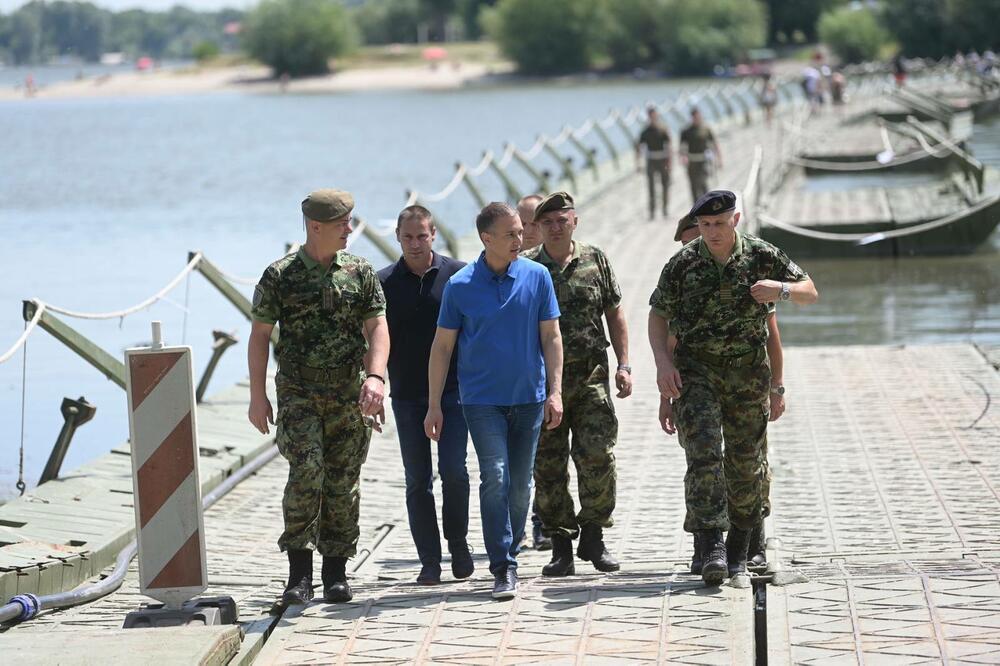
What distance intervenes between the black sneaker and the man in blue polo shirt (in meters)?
0.07

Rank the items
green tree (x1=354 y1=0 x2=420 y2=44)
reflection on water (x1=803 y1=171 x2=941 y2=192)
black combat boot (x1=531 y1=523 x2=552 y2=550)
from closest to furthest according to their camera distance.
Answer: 1. black combat boot (x1=531 y1=523 x2=552 y2=550)
2. reflection on water (x1=803 y1=171 x2=941 y2=192)
3. green tree (x1=354 y1=0 x2=420 y2=44)

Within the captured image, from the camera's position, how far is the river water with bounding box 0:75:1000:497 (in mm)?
16703

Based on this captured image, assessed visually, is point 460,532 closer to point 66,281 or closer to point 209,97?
point 66,281

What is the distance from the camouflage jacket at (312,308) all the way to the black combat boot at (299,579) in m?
0.79

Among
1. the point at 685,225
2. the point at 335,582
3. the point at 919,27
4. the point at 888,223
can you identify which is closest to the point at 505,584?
the point at 335,582

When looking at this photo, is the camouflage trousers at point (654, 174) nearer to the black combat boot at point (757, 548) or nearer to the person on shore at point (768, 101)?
the black combat boot at point (757, 548)

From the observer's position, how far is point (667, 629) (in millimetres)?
6160

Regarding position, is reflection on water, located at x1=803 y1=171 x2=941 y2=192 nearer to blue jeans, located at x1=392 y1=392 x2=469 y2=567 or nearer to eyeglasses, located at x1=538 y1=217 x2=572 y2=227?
eyeglasses, located at x1=538 y1=217 x2=572 y2=227

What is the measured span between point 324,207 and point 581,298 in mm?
1338

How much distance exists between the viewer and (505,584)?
269 inches

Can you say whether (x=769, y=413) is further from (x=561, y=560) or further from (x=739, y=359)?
(x=561, y=560)

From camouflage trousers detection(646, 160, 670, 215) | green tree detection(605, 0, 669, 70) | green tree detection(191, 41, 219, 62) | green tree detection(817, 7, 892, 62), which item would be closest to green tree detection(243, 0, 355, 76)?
green tree detection(191, 41, 219, 62)

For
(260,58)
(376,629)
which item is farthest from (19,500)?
(260,58)

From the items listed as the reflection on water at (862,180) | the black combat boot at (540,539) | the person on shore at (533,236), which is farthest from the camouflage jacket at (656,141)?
the black combat boot at (540,539)
